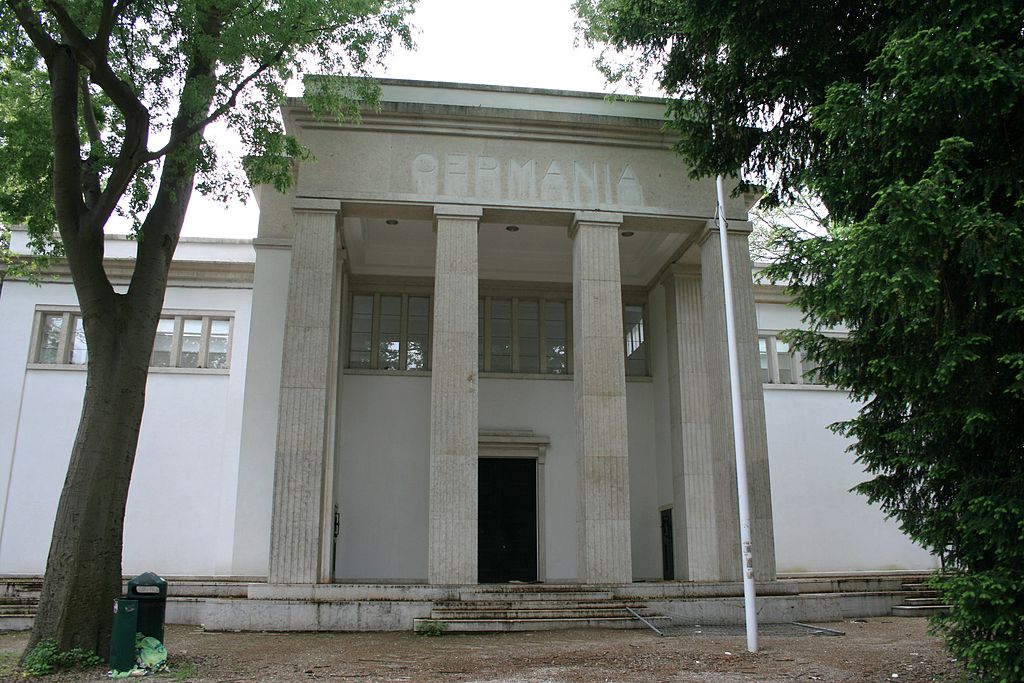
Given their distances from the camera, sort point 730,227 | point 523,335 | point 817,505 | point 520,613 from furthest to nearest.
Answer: point 817,505, point 523,335, point 730,227, point 520,613

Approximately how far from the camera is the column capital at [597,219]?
16031 mm

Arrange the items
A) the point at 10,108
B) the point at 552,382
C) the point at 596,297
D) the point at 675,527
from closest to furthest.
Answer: the point at 10,108 → the point at 596,297 → the point at 675,527 → the point at 552,382

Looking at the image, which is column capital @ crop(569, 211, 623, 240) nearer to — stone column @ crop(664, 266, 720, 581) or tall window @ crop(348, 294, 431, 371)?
stone column @ crop(664, 266, 720, 581)

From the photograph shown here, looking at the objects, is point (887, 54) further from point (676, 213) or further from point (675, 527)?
point (675, 527)

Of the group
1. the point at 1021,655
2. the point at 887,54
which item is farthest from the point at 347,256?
the point at 1021,655

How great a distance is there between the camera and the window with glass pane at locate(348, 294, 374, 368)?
20.1m

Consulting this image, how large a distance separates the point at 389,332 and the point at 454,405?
616 centimetres

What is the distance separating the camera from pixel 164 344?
21.3m

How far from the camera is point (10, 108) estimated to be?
1205 cm

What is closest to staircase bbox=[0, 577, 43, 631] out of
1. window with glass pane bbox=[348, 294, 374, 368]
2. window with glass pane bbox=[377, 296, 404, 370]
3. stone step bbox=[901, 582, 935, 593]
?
window with glass pane bbox=[348, 294, 374, 368]

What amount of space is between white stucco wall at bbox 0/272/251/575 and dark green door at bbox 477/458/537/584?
6.14 meters

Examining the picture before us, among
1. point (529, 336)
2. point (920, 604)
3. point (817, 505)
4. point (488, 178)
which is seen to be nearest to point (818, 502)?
point (817, 505)

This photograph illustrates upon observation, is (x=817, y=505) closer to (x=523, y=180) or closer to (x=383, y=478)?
(x=383, y=478)

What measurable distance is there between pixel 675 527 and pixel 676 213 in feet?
23.1
